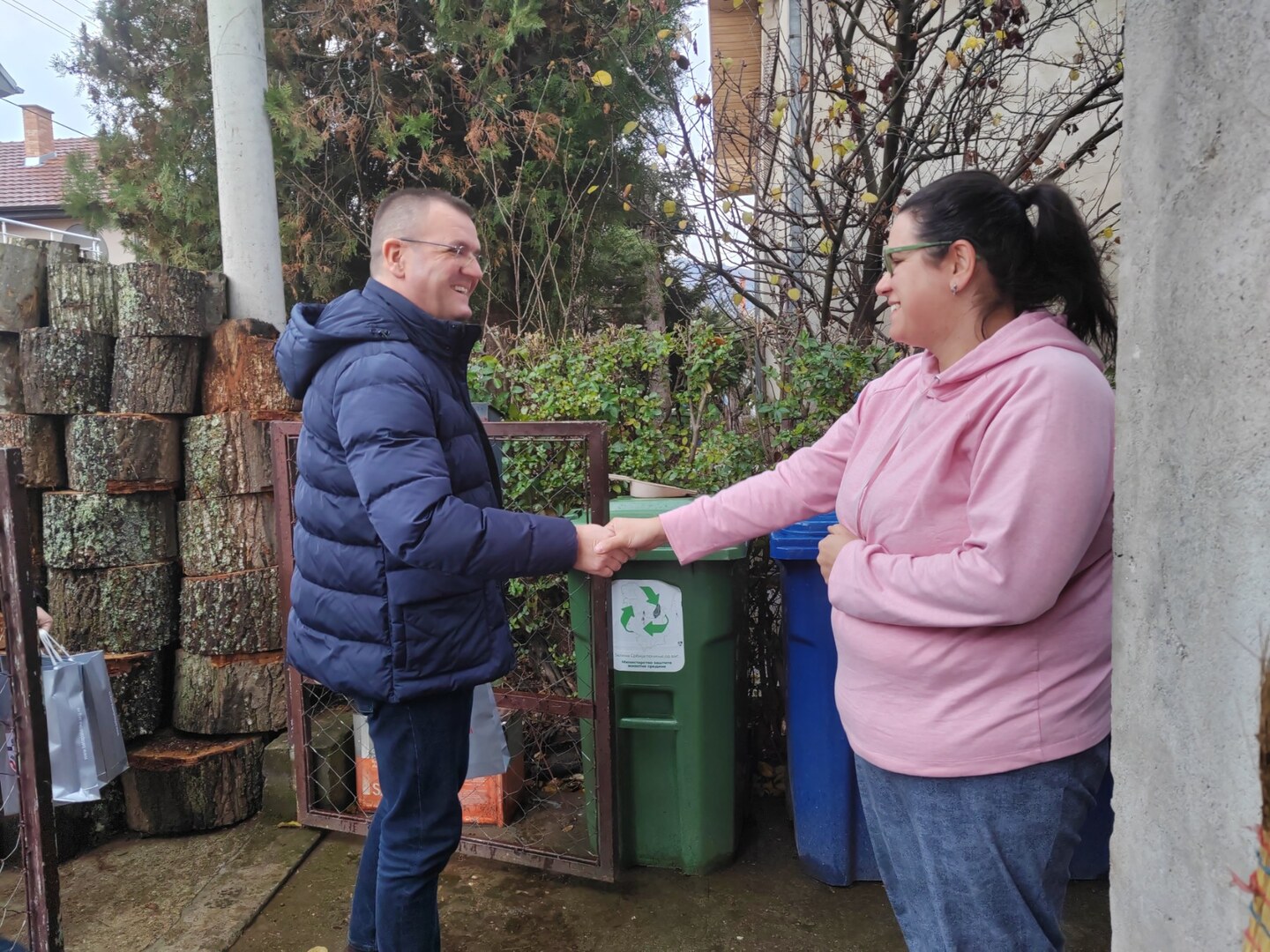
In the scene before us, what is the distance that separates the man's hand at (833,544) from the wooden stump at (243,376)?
2.55 metres

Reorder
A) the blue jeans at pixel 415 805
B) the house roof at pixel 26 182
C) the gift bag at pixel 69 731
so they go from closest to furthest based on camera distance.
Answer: the blue jeans at pixel 415 805 → the gift bag at pixel 69 731 → the house roof at pixel 26 182

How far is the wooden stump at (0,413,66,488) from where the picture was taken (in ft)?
10.7

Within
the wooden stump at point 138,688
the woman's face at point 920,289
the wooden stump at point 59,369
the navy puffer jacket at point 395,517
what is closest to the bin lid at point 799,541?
the navy puffer jacket at point 395,517

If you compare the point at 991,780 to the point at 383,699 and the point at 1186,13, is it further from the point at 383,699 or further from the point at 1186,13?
the point at 383,699

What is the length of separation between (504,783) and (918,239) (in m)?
2.69

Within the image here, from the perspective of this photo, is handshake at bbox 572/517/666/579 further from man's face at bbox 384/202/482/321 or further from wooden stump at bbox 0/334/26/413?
wooden stump at bbox 0/334/26/413

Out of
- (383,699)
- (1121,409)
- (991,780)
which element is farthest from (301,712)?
(1121,409)

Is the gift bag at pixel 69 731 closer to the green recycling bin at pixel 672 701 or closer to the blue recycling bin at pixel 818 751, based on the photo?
the green recycling bin at pixel 672 701

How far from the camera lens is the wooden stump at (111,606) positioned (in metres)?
3.34

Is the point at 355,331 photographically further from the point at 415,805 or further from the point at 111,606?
the point at 111,606

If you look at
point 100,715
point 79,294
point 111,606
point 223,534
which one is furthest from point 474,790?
point 79,294

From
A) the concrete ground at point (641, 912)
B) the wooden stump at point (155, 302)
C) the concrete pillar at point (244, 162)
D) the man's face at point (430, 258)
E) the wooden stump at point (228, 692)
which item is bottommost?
the concrete ground at point (641, 912)

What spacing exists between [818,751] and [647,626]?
2.31 ft

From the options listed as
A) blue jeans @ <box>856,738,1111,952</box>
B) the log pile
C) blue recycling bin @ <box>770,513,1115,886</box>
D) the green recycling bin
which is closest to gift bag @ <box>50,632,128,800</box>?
the log pile
